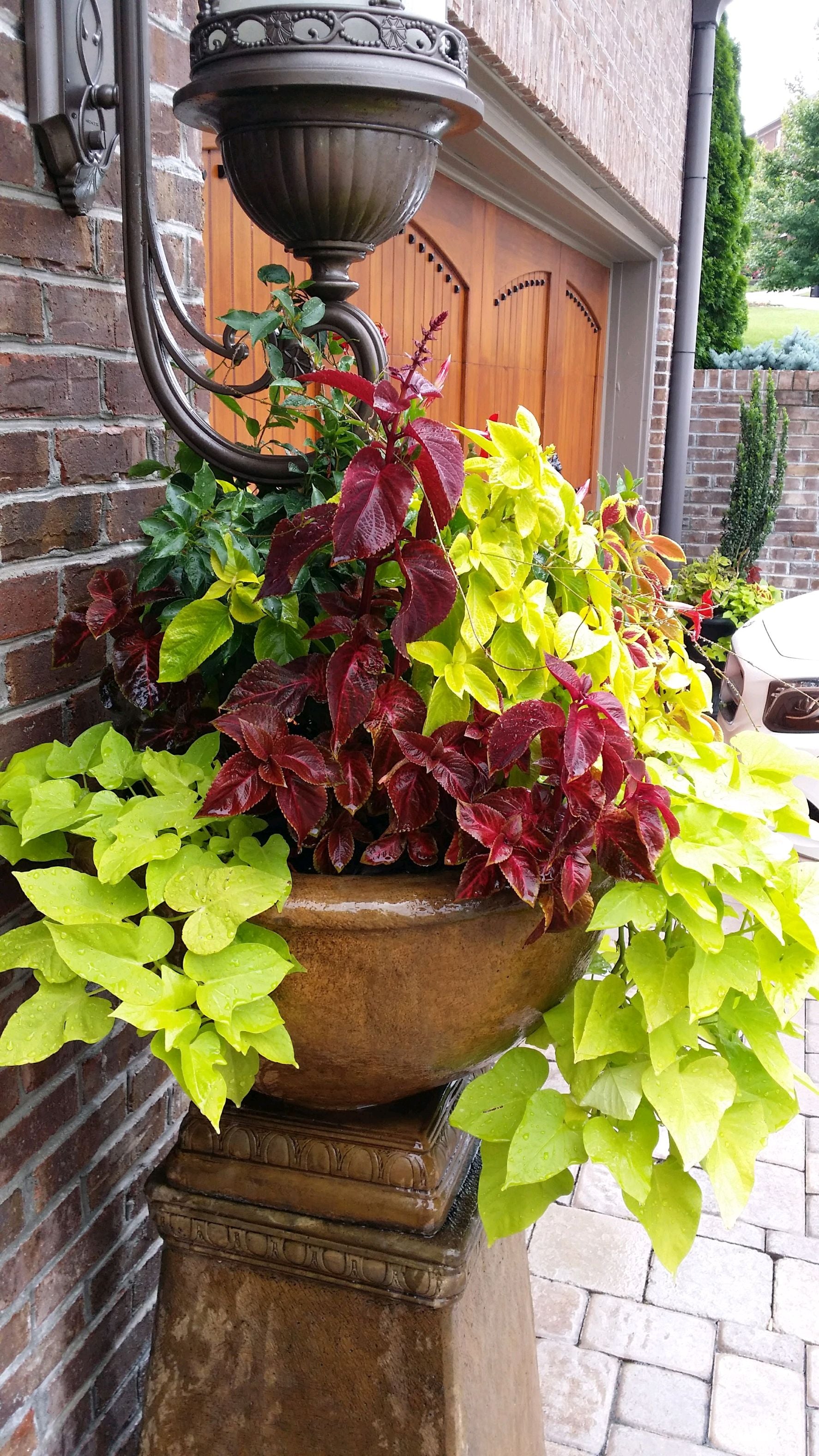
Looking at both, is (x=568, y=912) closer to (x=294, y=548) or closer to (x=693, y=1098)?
(x=693, y=1098)

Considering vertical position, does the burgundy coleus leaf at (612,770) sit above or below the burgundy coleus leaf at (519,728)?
below

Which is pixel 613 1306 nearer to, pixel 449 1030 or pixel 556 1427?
pixel 556 1427

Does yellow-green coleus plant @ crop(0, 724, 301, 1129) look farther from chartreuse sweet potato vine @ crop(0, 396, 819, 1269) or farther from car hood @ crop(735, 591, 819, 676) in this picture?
car hood @ crop(735, 591, 819, 676)

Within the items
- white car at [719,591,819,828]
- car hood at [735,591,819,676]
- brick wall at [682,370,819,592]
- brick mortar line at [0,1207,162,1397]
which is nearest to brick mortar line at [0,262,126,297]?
brick mortar line at [0,1207,162,1397]

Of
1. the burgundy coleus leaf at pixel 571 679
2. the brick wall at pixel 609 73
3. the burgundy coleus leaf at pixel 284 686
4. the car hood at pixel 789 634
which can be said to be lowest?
the car hood at pixel 789 634

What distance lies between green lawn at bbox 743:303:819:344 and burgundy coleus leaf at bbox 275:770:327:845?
16891 millimetres

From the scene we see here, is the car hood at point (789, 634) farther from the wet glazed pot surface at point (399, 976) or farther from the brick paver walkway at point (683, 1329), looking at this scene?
the wet glazed pot surface at point (399, 976)

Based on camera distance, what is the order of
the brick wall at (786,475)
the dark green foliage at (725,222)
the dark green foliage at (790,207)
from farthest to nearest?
1. the dark green foliage at (790,207)
2. the dark green foliage at (725,222)
3. the brick wall at (786,475)

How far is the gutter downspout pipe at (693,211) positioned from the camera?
6.23 metres

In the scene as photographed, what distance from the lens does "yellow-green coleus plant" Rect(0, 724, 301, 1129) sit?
1.00 m

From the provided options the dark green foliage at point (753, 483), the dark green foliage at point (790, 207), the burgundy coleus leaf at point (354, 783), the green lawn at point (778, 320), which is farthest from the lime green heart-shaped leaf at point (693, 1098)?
the dark green foliage at point (790, 207)

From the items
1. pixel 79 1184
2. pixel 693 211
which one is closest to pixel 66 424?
pixel 79 1184

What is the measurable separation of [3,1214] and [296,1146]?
33cm

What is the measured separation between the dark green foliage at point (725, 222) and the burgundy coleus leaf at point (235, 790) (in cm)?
835
